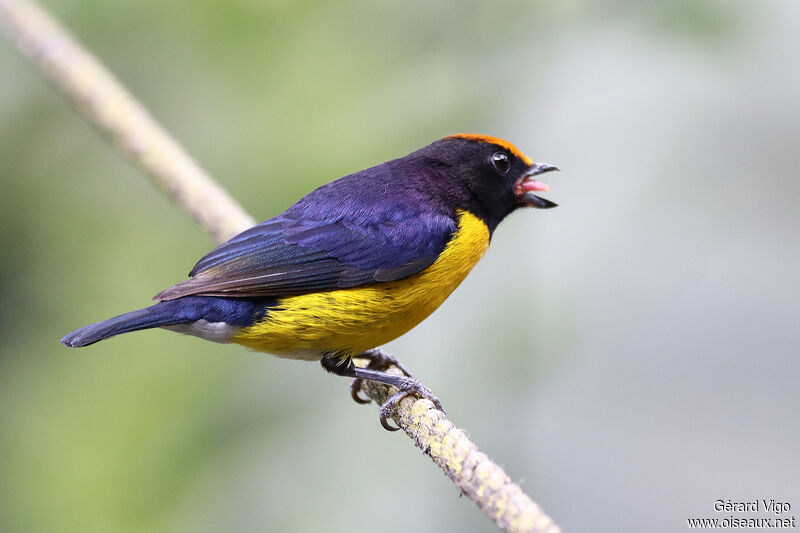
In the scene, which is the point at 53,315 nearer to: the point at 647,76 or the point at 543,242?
the point at 543,242

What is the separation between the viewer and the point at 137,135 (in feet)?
10.7

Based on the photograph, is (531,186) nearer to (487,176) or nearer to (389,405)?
(487,176)

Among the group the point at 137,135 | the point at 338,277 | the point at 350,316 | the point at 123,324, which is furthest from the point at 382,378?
the point at 137,135

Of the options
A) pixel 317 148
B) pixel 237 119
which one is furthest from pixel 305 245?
pixel 237 119

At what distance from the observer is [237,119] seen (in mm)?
3766

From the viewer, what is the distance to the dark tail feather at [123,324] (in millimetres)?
2489

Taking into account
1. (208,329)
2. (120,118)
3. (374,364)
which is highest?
(120,118)

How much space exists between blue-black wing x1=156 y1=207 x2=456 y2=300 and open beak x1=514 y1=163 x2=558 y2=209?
0.38 m

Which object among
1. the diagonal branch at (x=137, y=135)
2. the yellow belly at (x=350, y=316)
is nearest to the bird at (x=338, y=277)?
the yellow belly at (x=350, y=316)

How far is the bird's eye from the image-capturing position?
3.25 m

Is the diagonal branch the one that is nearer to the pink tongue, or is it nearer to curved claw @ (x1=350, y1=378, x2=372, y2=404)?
curved claw @ (x1=350, y1=378, x2=372, y2=404)

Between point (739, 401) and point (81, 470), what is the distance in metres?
2.42

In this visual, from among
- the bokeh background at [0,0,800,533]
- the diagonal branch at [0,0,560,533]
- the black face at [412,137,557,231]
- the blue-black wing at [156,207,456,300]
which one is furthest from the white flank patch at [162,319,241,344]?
the black face at [412,137,557,231]

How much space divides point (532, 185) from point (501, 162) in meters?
0.16
